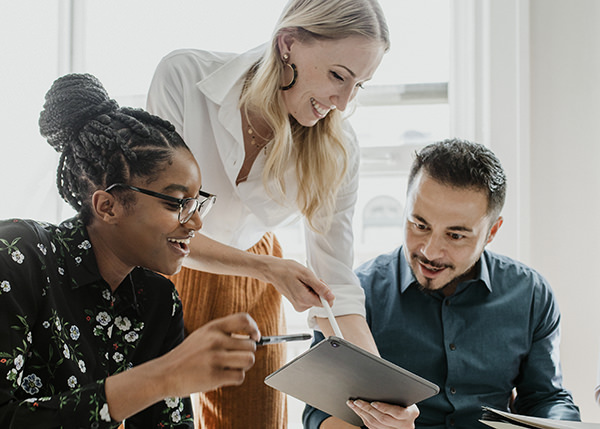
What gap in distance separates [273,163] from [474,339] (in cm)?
69

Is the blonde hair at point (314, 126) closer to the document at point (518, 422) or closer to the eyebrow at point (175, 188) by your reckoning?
the eyebrow at point (175, 188)

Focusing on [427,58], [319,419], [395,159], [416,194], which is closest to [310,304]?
[319,419]

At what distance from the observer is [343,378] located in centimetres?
115

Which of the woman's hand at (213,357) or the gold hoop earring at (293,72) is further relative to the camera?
the gold hoop earring at (293,72)

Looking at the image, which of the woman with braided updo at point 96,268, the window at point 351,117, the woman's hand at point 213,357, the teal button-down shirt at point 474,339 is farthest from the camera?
the window at point 351,117

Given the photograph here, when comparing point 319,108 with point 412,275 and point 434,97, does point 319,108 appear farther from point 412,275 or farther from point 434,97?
point 434,97

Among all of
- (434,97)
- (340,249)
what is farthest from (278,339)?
(434,97)

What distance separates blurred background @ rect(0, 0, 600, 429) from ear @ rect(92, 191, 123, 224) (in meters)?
0.94

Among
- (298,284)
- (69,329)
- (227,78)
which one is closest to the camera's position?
(69,329)

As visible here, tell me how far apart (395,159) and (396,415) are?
1341mm

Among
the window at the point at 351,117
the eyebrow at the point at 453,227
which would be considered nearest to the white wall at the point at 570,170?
the window at the point at 351,117

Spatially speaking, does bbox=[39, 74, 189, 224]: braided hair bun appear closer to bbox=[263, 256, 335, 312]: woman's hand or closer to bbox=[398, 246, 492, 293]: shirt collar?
bbox=[263, 256, 335, 312]: woman's hand

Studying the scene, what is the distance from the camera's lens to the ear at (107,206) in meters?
1.18

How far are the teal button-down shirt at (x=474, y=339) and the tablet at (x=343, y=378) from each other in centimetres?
34
